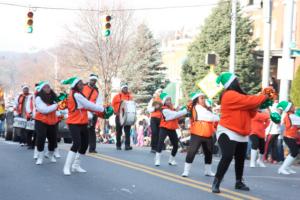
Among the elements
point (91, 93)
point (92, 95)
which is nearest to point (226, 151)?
point (92, 95)

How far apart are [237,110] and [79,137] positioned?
3.51m

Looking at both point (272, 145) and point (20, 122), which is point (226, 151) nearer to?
point (272, 145)

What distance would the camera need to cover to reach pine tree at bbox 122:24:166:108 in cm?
4541

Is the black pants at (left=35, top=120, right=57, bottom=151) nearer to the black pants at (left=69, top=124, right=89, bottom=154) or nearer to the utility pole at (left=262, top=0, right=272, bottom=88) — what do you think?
the black pants at (left=69, top=124, right=89, bottom=154)

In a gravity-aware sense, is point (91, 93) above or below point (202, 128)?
above

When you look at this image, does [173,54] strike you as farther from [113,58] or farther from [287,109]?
[287,109]

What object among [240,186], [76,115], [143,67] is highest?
[143,67]

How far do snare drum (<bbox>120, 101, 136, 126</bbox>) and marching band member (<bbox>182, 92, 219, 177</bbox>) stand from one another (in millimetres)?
5627

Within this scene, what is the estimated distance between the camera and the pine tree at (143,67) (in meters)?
45.4

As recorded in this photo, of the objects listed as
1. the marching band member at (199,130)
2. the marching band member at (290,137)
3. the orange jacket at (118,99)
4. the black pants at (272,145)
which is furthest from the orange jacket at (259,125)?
the orange jacket at (118,99)

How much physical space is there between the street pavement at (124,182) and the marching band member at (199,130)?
43 centimetres

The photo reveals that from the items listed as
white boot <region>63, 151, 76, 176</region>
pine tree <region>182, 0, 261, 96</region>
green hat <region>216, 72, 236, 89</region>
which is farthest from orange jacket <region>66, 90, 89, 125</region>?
pine tree <region>182, 0, 261, 96</region>

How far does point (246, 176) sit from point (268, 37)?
10681 mm

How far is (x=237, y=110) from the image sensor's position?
33.3 feet
